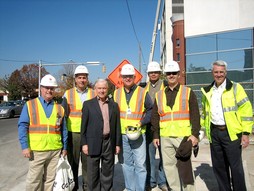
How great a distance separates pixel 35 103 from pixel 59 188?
1.28m

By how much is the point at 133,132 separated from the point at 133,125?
0.13m

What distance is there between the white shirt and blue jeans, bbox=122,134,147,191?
1152 mm

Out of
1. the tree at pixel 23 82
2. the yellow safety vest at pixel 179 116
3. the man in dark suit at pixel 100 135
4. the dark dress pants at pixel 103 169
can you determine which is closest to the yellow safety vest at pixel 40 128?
the man in dark suit at pixel 100 135

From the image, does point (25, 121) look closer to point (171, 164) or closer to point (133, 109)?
point (133, 109)

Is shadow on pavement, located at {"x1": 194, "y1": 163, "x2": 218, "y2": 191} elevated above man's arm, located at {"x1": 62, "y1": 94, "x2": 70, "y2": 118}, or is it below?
below

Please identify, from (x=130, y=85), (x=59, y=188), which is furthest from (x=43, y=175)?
(x=130, y=85)

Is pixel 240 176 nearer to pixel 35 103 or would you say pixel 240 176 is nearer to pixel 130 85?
pixel 130 85

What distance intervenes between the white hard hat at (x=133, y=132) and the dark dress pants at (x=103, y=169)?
330mm

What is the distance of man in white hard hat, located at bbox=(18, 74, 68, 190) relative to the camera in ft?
12.1

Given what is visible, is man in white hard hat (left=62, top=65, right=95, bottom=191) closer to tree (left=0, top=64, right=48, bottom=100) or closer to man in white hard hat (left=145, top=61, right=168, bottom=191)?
man in white hard hat (left=145, top=61, right=168, bottom=191)

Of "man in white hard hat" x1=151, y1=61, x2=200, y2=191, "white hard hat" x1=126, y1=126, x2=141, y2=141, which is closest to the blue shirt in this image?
"white hard hat" x1=126, y1=126, x2=141, y2=141

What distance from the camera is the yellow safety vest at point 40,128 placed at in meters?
3.69

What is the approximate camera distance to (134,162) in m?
4.22

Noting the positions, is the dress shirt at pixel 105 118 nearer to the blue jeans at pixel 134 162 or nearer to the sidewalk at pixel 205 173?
the blue jeans at pixel 134 162
